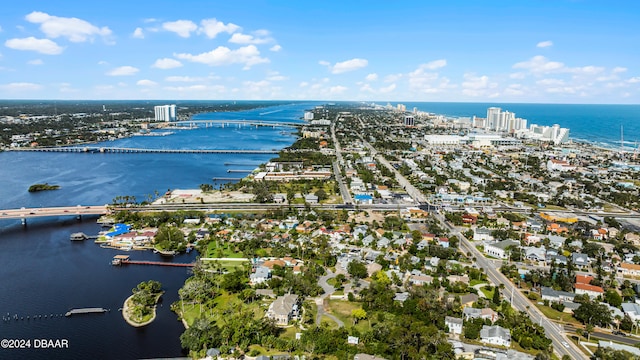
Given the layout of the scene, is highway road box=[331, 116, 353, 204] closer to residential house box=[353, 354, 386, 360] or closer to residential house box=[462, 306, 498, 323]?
residential house box=[462, 306, 498, 323]

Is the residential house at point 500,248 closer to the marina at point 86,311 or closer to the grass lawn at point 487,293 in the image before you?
the grass lawn at point 487,293

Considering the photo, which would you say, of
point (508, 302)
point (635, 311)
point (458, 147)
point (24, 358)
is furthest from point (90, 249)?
point (458, 147)

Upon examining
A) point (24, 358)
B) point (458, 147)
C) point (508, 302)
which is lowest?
point (24, 358)

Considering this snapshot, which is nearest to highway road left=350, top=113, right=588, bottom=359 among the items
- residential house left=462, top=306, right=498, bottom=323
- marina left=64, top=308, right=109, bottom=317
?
residential house left=462, top=306, right=498, bottom=323

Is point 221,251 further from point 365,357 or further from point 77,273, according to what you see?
point 365,357

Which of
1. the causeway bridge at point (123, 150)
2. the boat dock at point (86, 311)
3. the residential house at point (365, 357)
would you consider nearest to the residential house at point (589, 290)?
the residential house at point (365, 357)

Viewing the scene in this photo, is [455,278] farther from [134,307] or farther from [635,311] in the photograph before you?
[134,307]

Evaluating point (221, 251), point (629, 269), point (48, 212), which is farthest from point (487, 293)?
point (48, 212)
